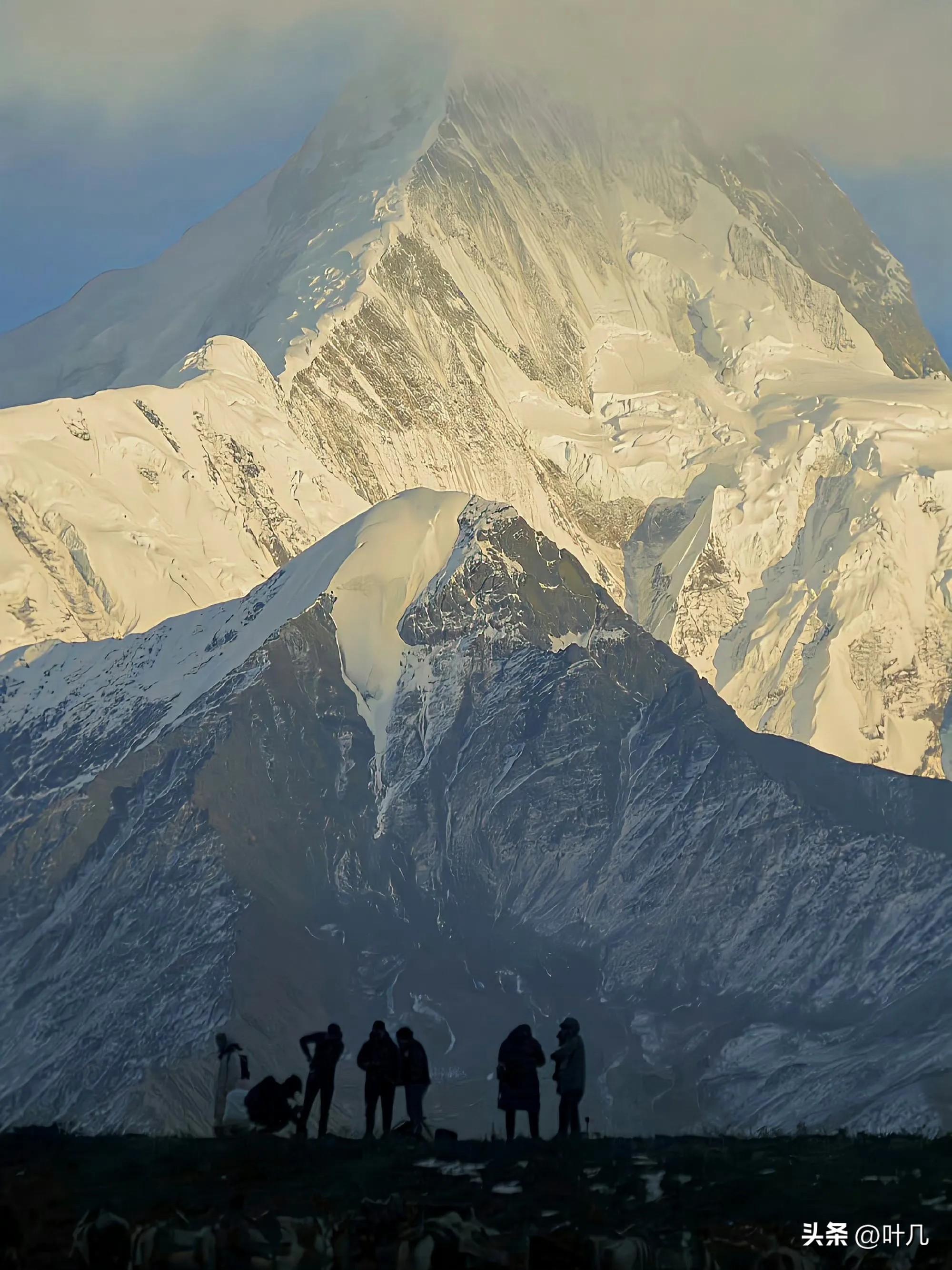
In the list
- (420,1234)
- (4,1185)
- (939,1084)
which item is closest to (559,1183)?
(420,1234)

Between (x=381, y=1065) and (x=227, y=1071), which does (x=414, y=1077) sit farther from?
(x=227, y=1071)

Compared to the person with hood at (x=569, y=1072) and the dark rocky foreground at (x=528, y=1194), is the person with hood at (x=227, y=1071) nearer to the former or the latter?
the dark rocky foreground at (x=528, y=1194)

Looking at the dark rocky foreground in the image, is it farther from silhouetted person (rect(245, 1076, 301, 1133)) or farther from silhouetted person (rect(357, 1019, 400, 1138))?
silhouetted person (rect(357, 1019, 400, 1138))

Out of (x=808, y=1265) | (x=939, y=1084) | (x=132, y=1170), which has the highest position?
(x=939, y=1084)

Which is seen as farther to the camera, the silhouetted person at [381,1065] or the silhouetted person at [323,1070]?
the silhouetted person at [381,1065]

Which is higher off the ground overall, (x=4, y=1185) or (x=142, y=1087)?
(x=142, y=1087)

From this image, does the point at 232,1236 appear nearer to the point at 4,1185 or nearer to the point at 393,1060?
the point at 4,1185

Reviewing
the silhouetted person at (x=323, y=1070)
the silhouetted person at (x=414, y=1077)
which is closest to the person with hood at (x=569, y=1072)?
the silhouetted person at (x=414, y=1077)
